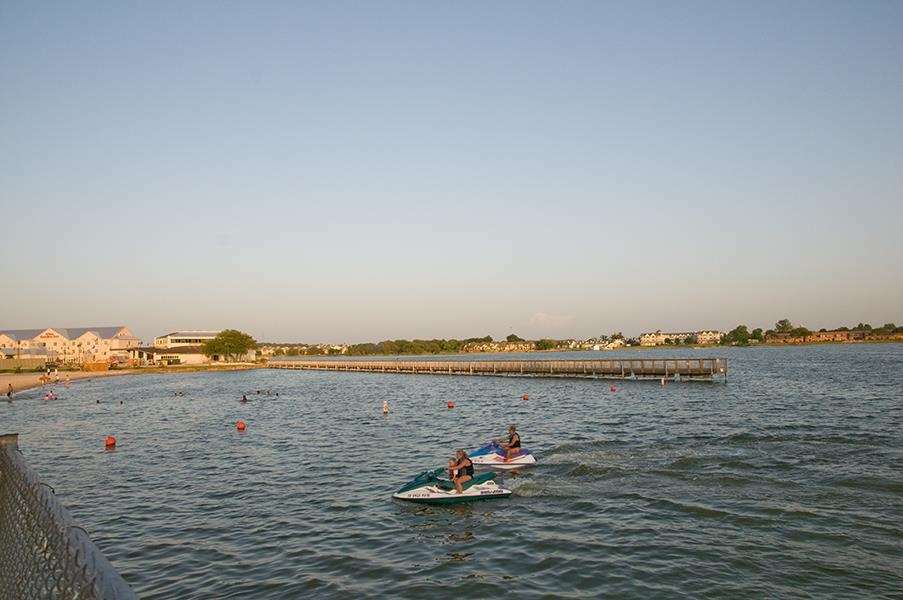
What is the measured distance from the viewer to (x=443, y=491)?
977 inches

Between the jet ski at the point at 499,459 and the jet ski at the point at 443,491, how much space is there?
4.81 m

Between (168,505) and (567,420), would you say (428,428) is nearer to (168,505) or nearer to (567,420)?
(567,420)

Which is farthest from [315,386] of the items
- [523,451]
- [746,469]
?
[746,469]

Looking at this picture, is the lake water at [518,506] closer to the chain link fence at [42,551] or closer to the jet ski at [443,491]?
the jet ski at [443,491]

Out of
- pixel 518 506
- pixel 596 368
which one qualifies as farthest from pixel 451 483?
pixel 596 368

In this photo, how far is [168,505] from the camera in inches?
997

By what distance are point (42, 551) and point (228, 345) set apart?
186 meters

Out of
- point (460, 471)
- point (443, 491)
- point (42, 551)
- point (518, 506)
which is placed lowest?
point (518, 506)

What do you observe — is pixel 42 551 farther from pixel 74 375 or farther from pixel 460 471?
pixel 74 375

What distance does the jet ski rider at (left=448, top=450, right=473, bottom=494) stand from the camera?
25.0 metres

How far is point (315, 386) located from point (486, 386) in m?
28.8

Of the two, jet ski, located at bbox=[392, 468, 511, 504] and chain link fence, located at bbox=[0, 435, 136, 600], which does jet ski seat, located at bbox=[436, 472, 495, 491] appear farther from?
chain link fence, located at bbox=[0, 435, 136, 600]

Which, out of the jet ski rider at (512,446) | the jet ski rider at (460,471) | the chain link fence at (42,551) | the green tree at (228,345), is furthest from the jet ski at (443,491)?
the green tree at (228,345)

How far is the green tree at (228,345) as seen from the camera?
18162 cm
